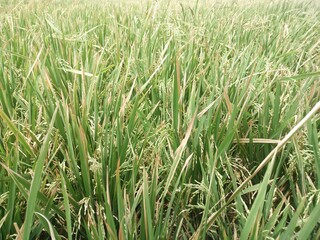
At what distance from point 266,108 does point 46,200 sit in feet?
1.55

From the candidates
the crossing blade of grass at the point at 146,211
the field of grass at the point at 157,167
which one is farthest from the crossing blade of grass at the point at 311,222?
the crossing blade of grass at the point at 146,211

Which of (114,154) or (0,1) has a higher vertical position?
(114,154)

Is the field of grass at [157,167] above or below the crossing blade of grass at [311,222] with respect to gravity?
below

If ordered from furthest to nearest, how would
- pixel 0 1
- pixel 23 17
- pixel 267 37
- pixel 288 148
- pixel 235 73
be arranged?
pixel 0 1, pixel 23 17, pixel 267 37, pixel 235 73, pixel 288 148

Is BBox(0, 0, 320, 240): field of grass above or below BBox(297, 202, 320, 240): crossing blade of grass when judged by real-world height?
below

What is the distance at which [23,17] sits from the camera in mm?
1721

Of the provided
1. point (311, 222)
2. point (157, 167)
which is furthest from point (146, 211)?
point (311, 222)

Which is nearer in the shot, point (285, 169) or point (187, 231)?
point (187, 231)

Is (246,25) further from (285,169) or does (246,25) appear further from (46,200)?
(46,200)

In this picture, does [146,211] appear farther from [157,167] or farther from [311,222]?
[311,222]

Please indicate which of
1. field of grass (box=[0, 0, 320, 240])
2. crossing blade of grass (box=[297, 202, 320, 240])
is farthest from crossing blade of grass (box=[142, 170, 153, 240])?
crossing blade of grass (box=[297, 202, 320, 240])

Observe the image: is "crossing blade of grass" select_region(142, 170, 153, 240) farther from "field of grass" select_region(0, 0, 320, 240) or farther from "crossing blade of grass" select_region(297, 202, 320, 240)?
"crossing blade of grass" select_region(297, 202, 320, 240)

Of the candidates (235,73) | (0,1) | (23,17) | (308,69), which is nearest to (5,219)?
(235,73)

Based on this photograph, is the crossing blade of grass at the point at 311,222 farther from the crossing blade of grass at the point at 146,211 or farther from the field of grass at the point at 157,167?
the crossing blade of grass at the point at 146,211
